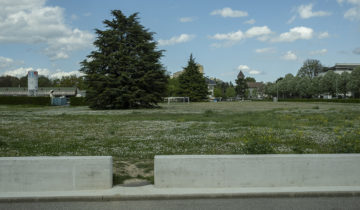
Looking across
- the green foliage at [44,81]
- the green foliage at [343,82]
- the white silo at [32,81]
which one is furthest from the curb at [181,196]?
the green foliage at [44,81]

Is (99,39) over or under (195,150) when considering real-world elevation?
over

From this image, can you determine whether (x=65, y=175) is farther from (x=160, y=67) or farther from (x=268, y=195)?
(x=160, y=67)

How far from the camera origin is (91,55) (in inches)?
1757

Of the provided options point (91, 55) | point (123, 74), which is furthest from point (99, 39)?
point (123, 74)

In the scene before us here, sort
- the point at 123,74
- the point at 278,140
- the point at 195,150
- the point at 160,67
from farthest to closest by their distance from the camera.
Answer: the point at 160,67
the point at 123,74
the point at 278,140
the point at 195,150

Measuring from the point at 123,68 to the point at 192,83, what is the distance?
164 ft

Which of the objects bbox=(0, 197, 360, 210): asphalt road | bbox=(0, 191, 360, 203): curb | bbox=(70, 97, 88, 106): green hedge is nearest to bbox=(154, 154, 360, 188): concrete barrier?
bbox=(0, 191, 360, 203): curb

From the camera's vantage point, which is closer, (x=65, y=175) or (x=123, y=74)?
(x=65, y=175)

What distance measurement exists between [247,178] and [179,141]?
616 centimetres

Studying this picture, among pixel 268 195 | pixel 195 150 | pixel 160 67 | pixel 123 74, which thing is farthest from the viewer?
pixel 160 67

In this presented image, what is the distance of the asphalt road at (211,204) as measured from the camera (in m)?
5.69

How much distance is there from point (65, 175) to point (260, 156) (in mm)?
3712

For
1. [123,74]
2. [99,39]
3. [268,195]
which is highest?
[99,39]

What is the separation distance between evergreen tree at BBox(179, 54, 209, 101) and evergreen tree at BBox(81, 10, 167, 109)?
152 feet
